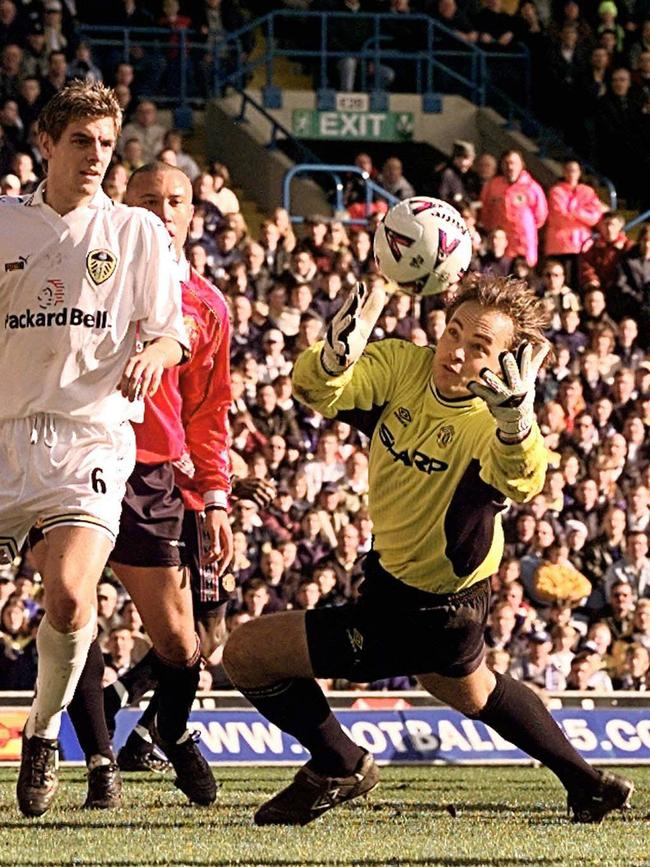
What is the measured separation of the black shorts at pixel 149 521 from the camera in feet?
25.7

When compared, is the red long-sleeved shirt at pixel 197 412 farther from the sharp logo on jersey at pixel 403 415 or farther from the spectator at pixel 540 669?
the spectator at pixel 540 669

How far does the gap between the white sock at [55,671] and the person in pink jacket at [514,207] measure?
37.2ft

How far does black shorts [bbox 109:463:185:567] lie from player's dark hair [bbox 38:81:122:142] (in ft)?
5.29

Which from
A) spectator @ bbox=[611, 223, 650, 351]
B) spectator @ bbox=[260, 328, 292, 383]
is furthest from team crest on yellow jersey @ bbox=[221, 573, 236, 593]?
spectator @ bbox=[611, 223, 650, 351]

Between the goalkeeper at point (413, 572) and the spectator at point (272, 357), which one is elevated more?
the goalkeeper at point (413, 572)

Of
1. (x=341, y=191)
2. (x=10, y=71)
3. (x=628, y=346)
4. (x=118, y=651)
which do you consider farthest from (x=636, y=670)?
(x=10, y=71)

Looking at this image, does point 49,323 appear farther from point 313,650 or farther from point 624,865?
point 624,865

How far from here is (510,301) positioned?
23.5 ft

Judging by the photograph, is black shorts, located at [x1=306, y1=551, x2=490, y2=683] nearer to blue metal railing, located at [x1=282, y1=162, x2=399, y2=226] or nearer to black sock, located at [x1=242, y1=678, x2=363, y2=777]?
black sock, located at [x1=242, y1=678, x2=363, y2=777]

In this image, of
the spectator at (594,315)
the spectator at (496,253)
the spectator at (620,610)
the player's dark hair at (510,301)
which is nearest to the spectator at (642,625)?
the spectator at (620,610)

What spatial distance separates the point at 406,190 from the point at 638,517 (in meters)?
4.82

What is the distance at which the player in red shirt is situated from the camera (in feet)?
25.7

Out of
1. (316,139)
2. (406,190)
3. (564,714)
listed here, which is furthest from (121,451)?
(316,139)

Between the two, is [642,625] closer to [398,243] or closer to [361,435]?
[361,435]
